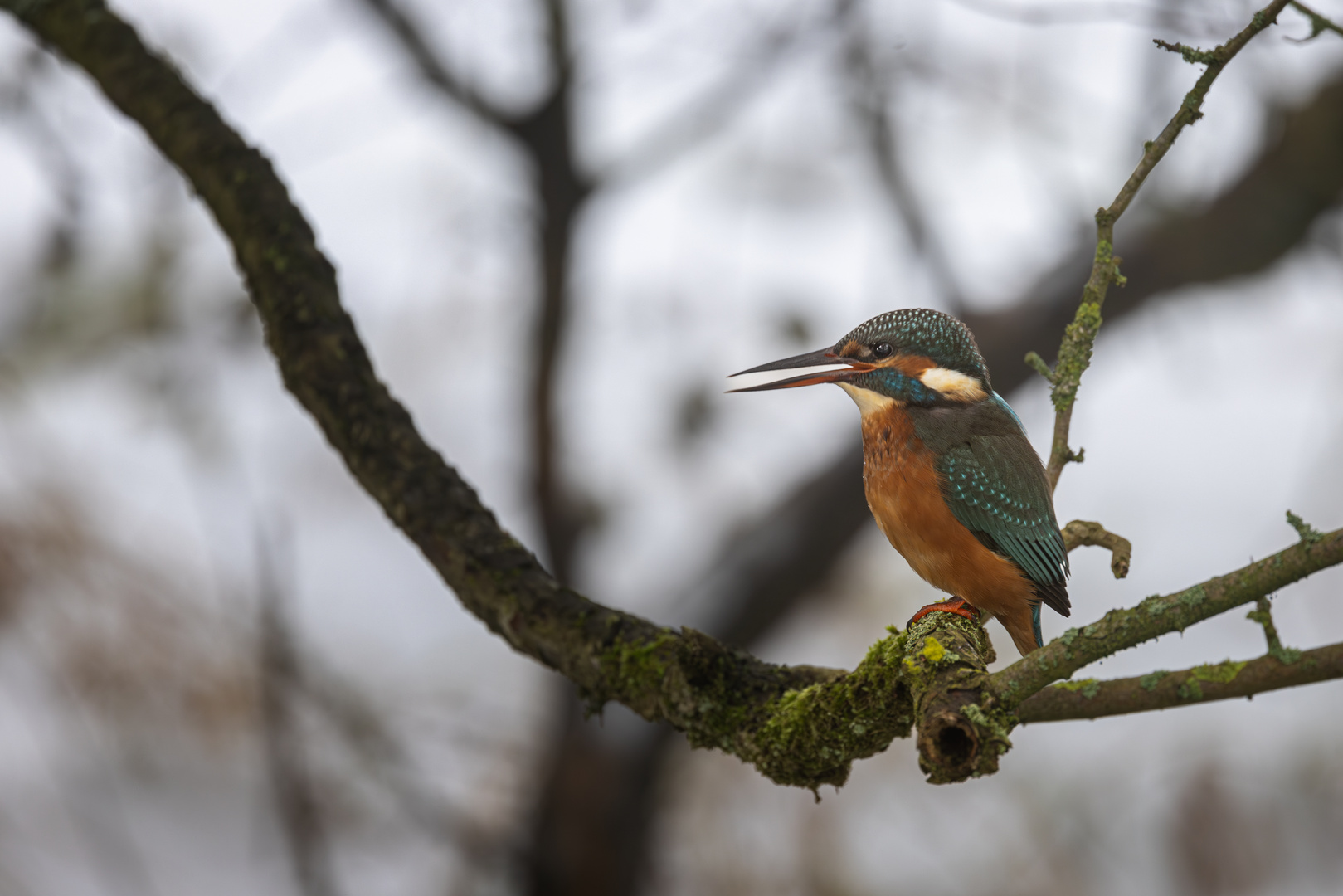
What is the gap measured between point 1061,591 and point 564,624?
0.84 m

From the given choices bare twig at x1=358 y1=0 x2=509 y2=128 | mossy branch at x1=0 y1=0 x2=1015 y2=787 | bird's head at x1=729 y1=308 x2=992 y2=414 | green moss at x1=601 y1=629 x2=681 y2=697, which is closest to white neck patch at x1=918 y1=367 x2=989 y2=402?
Result: bird's head at x1=729 y1=308 x2=992 y2=414

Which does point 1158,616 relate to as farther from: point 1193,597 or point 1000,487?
point 1000,487

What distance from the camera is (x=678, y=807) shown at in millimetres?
5809

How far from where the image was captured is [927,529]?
178 cm

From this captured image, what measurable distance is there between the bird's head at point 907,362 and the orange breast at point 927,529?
0.06 m

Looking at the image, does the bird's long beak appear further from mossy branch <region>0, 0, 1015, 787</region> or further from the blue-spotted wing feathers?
mossy branch <region>0, 0, 1015, 787</region>

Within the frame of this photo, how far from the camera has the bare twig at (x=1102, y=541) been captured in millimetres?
1334

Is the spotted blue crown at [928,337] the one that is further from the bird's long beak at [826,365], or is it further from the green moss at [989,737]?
the green moss at [989,737]

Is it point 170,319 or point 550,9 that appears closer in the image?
point 170,319

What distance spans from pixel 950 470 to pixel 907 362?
0.20m

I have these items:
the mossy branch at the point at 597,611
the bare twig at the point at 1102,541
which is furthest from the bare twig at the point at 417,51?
the bare twig at the point at 1102,541

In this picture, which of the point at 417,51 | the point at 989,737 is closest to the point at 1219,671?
the point at 989,737

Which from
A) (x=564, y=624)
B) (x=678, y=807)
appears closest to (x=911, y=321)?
(x=564, y=624)

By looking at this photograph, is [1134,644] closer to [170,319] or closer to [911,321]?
[911,321]
